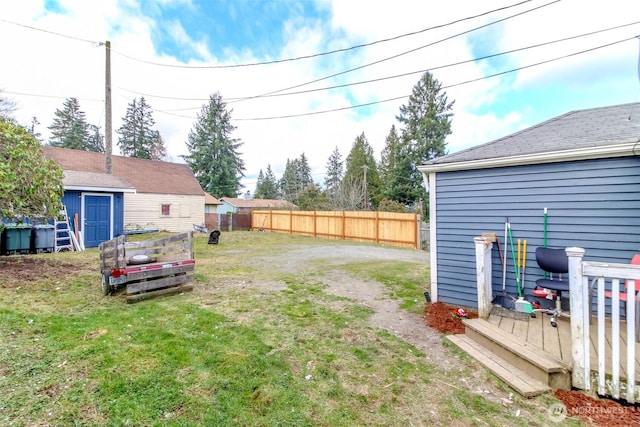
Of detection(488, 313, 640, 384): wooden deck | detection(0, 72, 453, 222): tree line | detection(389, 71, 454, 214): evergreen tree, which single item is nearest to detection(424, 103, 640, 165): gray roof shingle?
detection(488, 313, 640, 384): wooden deck

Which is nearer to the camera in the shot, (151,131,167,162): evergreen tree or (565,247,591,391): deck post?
(565,247,591,391): deck post

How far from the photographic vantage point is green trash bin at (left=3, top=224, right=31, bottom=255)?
27.6ft

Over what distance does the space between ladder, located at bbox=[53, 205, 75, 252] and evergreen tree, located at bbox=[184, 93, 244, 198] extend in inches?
806

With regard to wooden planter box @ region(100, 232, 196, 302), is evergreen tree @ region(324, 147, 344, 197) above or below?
above

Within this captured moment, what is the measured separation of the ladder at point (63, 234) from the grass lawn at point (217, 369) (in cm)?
595

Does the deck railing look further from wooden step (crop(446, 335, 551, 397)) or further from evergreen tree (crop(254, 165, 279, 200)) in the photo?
evergreen tree (crop(254, 165, 279, 200))

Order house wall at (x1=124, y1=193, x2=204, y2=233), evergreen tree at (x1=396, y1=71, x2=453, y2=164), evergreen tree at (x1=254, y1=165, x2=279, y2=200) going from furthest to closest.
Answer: evergreen tree at (x1=254, y1=165, x2=279, y2=200) < evergreen tree at (x1=396, y1=71, x2=453, y2=164) < house wall at (x1=124, y1=193, x2=204, y2=233)

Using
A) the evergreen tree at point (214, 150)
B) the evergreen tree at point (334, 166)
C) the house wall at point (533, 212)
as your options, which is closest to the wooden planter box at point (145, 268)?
the house wall at point (533, 212)

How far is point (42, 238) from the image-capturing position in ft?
29.5

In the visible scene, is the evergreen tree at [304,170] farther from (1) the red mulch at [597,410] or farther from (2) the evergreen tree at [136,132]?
(1) the red mulch at [597,410]

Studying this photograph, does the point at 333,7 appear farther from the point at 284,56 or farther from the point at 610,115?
the point at 610,115

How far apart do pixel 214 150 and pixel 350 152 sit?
1751cm

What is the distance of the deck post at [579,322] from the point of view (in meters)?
2.40

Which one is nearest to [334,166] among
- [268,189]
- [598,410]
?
[268,189]
